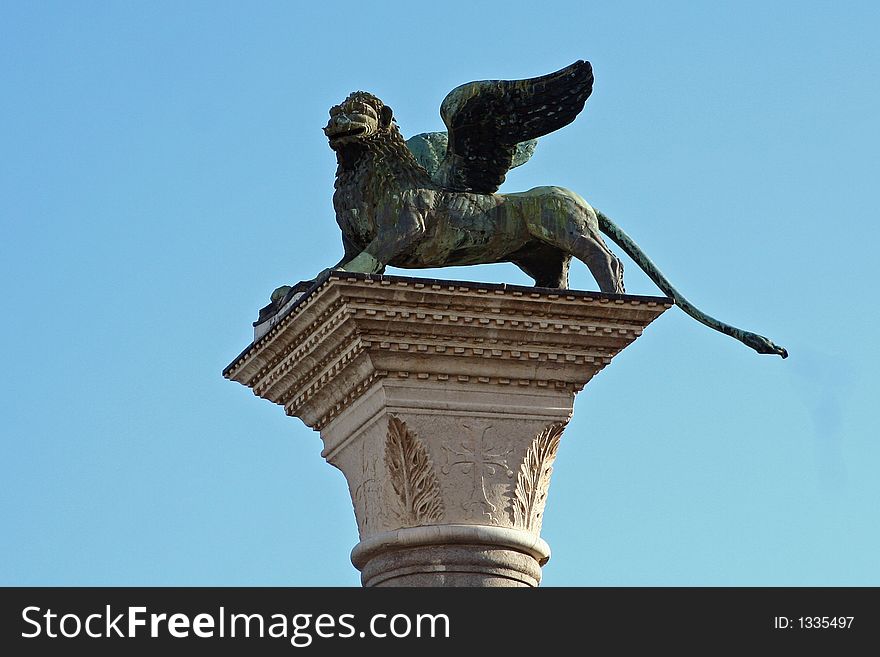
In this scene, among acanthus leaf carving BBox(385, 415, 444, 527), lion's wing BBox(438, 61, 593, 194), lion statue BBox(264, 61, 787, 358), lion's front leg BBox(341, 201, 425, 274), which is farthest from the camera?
lion's wing BBox(438, 61, 593, 194)

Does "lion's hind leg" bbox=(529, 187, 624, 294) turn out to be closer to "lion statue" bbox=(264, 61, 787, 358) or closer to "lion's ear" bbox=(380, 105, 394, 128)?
"lion statue" bbox=(264, 61, 787, 358)

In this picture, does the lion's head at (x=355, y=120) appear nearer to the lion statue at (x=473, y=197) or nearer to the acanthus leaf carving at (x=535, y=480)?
the lion statue at (x=473, y=197)

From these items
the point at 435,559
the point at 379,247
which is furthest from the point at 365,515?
the point at 379,247

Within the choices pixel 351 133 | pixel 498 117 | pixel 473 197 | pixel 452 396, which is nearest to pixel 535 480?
pixel 452 396

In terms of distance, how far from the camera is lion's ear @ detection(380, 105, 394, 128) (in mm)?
21328

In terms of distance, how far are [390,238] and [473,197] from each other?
913mm

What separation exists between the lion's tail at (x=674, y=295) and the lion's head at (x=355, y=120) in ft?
6.98

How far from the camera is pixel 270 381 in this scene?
69.1ft

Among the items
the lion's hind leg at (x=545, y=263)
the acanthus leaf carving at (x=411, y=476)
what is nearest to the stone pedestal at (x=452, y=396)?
the acanthus leaf carving at (x=411, y=476)

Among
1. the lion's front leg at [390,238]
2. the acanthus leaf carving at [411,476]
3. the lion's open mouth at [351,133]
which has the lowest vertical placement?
the acanthus leaf carving at [411,476]

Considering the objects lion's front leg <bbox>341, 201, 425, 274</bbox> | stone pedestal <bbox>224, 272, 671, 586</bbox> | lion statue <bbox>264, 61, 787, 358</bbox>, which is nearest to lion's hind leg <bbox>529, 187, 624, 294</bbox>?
lion statue <bbox>264, 61, 787, 358</bbox>

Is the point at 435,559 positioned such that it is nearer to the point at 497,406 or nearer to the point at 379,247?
the point at 497,406

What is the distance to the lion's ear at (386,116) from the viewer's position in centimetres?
2133

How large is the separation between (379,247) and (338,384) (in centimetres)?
124
